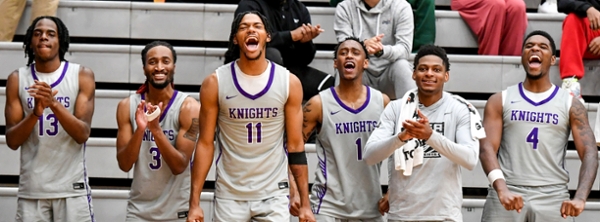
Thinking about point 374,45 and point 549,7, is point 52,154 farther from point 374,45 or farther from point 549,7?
point 549,7

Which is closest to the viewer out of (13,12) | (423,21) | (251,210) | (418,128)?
(418,128)

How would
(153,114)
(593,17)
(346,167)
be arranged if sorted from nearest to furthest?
(153,114), (346,167), (593,17)

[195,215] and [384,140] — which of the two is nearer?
[195,215]

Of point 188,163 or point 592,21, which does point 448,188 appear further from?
point 592,21

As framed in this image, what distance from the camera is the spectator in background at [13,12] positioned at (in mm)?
6578

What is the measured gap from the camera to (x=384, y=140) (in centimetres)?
431

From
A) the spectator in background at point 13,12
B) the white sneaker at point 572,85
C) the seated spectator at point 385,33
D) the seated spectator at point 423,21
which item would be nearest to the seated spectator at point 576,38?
the white sneaker at point 572,85

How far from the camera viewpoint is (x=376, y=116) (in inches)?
189

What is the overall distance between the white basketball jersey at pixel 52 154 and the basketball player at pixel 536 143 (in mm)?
2241

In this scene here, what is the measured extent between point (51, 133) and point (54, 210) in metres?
0.43

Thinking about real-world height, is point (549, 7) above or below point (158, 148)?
above

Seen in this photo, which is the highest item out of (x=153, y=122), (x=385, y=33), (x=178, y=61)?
(x=385, y=33)

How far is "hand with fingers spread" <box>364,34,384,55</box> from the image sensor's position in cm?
530

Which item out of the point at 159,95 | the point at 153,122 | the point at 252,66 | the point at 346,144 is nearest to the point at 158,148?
the point at 153,122
